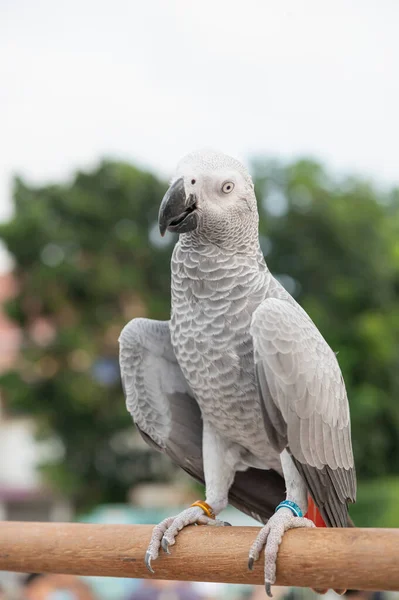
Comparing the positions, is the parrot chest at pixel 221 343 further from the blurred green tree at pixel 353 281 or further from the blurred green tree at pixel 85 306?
the blurred green tree at pixel 85 306

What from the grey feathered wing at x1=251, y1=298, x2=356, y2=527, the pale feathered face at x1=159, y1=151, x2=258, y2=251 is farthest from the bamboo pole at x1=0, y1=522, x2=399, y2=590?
the pale feathered face at x1=159, y1=151, x2=258, y2=251

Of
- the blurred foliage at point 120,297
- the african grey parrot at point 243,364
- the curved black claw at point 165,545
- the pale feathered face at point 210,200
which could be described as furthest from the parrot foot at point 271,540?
the blurred foliage at point 120,297

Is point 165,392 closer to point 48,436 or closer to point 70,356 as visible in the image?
point 70,356

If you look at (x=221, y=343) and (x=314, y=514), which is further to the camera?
(x=314, y=514)

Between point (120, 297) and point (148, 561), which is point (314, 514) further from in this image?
point (120, 297)

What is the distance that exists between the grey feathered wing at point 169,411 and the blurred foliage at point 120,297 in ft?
20.8

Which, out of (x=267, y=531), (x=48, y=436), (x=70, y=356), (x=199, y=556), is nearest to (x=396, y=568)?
(x=267, y=531)

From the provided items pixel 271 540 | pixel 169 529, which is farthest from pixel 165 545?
pixel 271 540

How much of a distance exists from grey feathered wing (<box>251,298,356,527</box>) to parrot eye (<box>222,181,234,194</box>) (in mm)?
211

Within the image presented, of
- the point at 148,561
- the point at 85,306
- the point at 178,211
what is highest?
the point at 178,211

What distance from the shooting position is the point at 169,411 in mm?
1481

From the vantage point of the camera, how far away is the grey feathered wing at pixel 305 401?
1197 mm

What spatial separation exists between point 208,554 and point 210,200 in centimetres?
63

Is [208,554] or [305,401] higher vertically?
[305,401]
